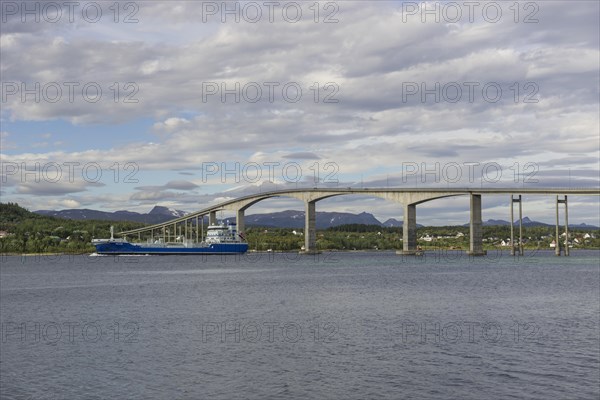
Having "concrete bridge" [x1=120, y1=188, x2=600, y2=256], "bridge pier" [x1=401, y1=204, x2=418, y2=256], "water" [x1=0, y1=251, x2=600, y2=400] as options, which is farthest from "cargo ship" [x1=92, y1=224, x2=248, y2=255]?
"water" [x1=0, y1=251, x2=600, y2=400]

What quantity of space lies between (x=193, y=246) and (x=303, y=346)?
123m

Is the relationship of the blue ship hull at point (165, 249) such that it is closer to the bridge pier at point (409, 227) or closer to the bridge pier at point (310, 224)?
the bridge pier at point (310, 224)

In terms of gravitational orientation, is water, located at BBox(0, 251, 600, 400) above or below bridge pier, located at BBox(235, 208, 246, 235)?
below

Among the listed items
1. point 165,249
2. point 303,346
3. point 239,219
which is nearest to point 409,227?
point 239,219

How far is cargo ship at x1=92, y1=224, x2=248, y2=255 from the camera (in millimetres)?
146125

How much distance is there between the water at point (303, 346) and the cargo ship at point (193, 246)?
91992mm

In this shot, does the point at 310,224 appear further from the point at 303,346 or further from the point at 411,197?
the point at 303,346

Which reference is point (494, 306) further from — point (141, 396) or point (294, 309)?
point (141, 396)

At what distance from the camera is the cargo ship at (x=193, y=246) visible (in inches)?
5753

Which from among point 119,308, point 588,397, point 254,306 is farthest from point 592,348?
point 119,308

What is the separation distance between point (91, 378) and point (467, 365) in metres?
12.9

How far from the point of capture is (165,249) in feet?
492

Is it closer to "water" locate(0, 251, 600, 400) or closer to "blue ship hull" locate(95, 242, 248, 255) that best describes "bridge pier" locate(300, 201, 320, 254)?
"blue ship hull" locate(95, 242, 248, 255)

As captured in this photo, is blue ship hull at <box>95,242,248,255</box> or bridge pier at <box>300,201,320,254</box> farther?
blue ship hull at <box>95,242,248,255</box>
